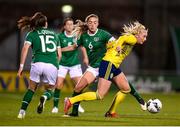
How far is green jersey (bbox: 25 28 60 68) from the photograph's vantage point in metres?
18.1

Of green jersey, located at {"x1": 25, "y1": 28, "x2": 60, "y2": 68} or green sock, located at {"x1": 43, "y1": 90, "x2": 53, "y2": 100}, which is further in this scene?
green sock, located at {"x1": 43, "y1": 90, "x2": 53, "y2": 100}

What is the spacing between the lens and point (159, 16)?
42.2 meters

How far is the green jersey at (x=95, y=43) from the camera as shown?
1880 cm

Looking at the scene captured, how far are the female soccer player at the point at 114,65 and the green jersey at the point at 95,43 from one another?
0.26 meters

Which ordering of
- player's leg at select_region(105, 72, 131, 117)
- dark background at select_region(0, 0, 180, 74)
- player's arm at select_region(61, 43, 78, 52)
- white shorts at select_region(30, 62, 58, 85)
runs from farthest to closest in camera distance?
dark background at select_region(0, 0, 180, 74), player's arm at select_region(61, 43, 78, 52), player's leg at select_region(105, 72, 131, 117), white shorts at select_region(30, 62, 58, 85)

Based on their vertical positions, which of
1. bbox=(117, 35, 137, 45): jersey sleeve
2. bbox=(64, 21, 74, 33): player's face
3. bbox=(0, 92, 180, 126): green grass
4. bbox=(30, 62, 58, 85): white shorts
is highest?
bbox=(64, 21, 74, 33): player's face

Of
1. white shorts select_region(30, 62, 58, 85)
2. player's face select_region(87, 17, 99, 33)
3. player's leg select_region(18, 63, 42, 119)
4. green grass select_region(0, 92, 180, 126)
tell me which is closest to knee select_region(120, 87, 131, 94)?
green grass select_region(0, 92, 180, 126)

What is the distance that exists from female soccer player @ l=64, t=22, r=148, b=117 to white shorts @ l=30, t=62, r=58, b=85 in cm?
62

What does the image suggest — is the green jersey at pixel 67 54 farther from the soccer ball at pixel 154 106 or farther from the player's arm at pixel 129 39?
the player's arm at pixel 129 39

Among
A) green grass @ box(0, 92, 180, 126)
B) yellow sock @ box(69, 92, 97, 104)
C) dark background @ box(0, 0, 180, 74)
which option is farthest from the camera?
dark background @ box(0, 0, 180, 74)

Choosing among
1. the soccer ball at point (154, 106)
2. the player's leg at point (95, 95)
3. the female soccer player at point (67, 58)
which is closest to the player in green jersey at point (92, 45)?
the player's leg at point (95, 95)

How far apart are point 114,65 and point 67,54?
3.51 meters

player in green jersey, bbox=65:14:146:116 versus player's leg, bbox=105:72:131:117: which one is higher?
player in green jersey, bbox=65:14:146:116

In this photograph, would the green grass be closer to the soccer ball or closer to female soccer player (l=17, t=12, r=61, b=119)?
the soccer ball
